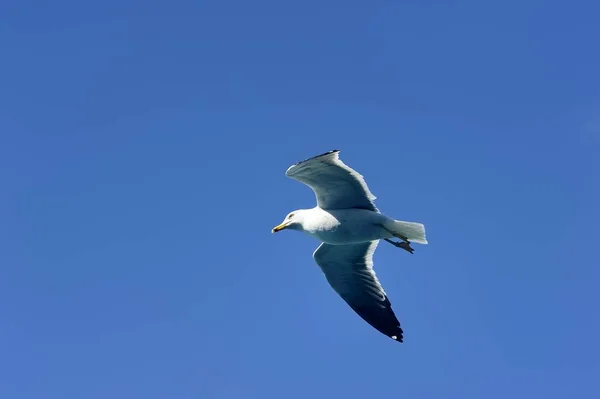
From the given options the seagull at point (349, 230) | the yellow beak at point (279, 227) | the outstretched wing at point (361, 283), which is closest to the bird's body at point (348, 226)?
the seagull at point (349, 230)

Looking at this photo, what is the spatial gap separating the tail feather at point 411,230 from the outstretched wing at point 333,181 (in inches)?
21.7

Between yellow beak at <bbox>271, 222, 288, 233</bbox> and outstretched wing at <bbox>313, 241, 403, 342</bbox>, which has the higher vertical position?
yellow beak at <bbox>271, 222, 288, 233</bbox>

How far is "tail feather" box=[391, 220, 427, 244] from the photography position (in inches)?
530

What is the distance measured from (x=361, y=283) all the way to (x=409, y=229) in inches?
79.1

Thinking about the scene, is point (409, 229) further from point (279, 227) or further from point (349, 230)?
point (279, 227)

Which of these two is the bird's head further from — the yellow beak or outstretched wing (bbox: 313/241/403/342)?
outstretched wing (bbox: 313/241/403/342)

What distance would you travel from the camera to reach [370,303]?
49.0 ft

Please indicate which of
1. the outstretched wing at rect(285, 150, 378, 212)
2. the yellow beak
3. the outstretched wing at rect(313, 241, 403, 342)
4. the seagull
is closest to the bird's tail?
the seagull

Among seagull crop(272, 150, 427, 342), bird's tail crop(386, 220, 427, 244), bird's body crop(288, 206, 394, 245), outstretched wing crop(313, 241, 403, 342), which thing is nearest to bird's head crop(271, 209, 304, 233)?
seagull crop(272, 150, 427, 342)

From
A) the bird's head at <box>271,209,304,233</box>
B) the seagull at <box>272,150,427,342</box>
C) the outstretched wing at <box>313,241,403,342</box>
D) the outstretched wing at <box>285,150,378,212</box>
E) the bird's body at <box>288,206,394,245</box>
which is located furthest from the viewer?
the outstretched wing at <box>313,241,403,342</box>

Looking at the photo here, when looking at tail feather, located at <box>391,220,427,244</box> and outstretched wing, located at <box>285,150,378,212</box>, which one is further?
tail feather, located at <box>391,220,427,244</box>

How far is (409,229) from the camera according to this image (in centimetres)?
1354

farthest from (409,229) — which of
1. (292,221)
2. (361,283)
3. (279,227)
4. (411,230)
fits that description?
(279,227)

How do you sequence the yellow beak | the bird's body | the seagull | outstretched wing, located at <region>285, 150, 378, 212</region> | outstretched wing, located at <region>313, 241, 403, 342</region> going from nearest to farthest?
outstretched wing, located at <region>285, 150, 378, 212</region> < the seagull < the bird's body < the yellow beak < outstretched wing, located at <region>313, 241, 403, 342</region>
